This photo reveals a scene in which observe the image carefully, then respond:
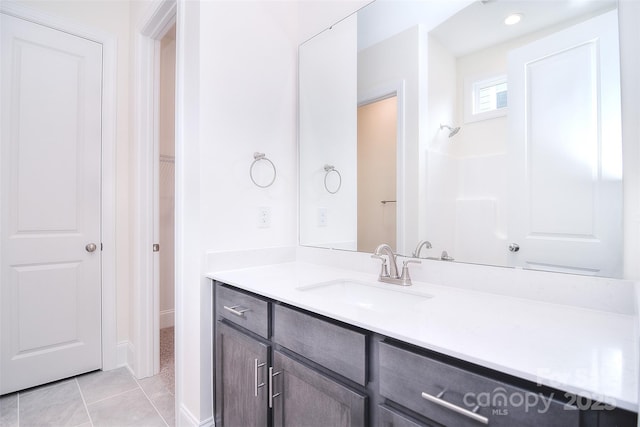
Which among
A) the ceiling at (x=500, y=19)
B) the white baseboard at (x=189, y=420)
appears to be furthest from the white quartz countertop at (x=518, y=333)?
the ceiling at (x=500, y=19)

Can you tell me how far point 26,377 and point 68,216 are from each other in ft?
3.32

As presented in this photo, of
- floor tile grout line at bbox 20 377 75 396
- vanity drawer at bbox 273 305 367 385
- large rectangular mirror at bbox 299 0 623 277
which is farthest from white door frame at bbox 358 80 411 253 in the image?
floor tile grout line at bbox 20 377 75 396

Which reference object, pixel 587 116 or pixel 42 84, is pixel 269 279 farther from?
pixel 42 84

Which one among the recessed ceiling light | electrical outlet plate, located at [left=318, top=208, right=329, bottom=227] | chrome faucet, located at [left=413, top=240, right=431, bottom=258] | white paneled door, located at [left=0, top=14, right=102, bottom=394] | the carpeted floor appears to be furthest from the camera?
the carpeted floor

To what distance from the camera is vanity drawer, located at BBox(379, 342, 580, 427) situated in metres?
0.55

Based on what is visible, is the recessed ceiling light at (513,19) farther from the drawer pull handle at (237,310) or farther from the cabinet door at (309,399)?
the drawer pull handle at (237,310)

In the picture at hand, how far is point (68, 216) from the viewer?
2.04m

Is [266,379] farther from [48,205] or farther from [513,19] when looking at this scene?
[48,205]

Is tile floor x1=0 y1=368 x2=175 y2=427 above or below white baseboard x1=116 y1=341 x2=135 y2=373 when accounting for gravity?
below

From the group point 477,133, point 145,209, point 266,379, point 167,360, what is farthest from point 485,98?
point 167,360

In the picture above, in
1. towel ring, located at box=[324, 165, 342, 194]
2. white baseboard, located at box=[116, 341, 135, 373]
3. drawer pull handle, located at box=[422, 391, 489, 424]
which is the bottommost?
white baseboard, located at box=[116, 341, 135, 373]

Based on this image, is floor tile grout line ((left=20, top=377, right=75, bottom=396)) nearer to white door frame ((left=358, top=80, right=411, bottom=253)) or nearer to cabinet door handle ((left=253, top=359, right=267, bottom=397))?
cabinet door handle ((left=253, top=359, right=267, bottom=397))

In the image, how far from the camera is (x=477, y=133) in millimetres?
1180

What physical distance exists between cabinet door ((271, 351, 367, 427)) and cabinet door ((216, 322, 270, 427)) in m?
0.07
